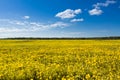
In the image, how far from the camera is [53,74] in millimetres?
10609

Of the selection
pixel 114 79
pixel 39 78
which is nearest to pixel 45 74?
pixel 39 78

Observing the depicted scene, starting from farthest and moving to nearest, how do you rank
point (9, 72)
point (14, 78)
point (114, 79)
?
point (9, 72) < point (14, 78) < point (114, 79)

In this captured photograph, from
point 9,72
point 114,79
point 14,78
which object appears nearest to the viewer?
point 114,79

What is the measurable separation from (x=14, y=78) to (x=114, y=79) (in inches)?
145

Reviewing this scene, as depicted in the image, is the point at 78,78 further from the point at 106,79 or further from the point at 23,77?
the point at 23,77

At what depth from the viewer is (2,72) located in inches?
434

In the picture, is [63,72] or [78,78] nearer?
[78,78]

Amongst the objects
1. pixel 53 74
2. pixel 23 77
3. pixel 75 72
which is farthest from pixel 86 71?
pixel 23 77

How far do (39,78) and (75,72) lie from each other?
1.63 metres

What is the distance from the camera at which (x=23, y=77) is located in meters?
10.2

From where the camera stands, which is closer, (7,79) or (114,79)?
(114,79)

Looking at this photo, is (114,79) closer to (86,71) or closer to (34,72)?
(86,71)

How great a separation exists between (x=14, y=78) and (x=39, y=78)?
0.98 meters

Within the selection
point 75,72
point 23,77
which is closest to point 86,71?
point 75,72
